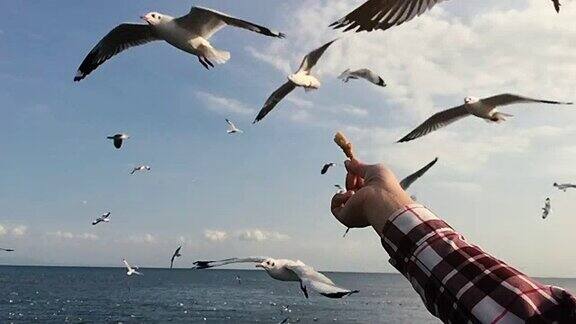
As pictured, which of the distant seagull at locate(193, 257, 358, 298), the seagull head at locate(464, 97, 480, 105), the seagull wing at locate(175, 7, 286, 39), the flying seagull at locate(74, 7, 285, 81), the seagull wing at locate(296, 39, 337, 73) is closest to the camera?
the distant seagull at locate(193, 257, 358, 298)

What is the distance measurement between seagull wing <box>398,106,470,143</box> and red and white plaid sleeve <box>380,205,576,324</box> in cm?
1126

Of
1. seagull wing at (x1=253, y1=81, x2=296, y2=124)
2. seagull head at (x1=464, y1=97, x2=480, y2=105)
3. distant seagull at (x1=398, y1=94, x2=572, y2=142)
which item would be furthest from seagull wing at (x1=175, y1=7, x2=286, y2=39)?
seagull head at (x1=464, y1=97, x2=480, y2=105)

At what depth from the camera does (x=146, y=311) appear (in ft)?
194

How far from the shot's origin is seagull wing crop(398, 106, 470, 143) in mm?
12484

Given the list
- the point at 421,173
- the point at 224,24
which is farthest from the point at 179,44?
the point at 421,173

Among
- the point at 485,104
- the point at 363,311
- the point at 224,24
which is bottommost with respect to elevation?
the point at 363,311

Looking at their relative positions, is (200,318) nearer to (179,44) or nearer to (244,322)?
(244,322)

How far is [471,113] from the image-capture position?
1212 centimetres

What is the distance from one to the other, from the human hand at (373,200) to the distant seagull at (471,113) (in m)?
10.8

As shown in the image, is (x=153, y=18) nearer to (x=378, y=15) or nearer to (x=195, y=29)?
(x=195, y=29)

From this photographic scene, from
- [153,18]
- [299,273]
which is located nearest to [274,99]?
[153,18]

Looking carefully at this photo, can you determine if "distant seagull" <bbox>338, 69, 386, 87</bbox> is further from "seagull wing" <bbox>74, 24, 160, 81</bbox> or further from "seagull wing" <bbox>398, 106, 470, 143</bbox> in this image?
"seagull wing" <bbox>74, 24, 160, 81</bbox>

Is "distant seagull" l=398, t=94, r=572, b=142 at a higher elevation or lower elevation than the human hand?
higher

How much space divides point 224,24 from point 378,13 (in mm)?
8774
